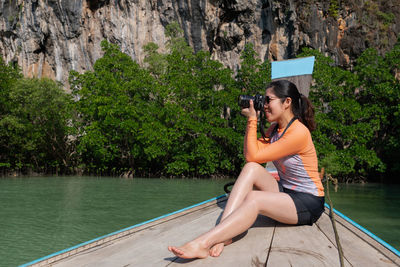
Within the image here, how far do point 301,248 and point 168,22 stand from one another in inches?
801

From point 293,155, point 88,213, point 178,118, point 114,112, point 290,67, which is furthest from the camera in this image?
point 178,118

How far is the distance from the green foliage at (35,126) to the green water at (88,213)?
6.65 m

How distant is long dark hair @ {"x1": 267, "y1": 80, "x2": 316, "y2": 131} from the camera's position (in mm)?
2145

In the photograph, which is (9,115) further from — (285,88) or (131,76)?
(285,88)

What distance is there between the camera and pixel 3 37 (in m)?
20.7

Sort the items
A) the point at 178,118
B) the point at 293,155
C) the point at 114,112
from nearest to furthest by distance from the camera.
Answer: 1. the point at 293,155
2. the point at 114,112
3. the point at 178,118

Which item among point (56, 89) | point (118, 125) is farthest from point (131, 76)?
point (56, 89)

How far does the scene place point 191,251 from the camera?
5.32 feet

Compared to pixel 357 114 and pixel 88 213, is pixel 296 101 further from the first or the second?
pixel 357 114

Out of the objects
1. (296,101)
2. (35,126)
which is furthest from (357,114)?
(35,126)

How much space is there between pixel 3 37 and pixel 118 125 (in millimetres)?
11592

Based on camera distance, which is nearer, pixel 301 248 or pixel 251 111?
pixel 301 248

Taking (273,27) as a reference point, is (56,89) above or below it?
below

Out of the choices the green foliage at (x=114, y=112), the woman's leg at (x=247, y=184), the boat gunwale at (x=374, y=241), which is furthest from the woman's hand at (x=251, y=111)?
the green foliage at (x=114, y=112)
